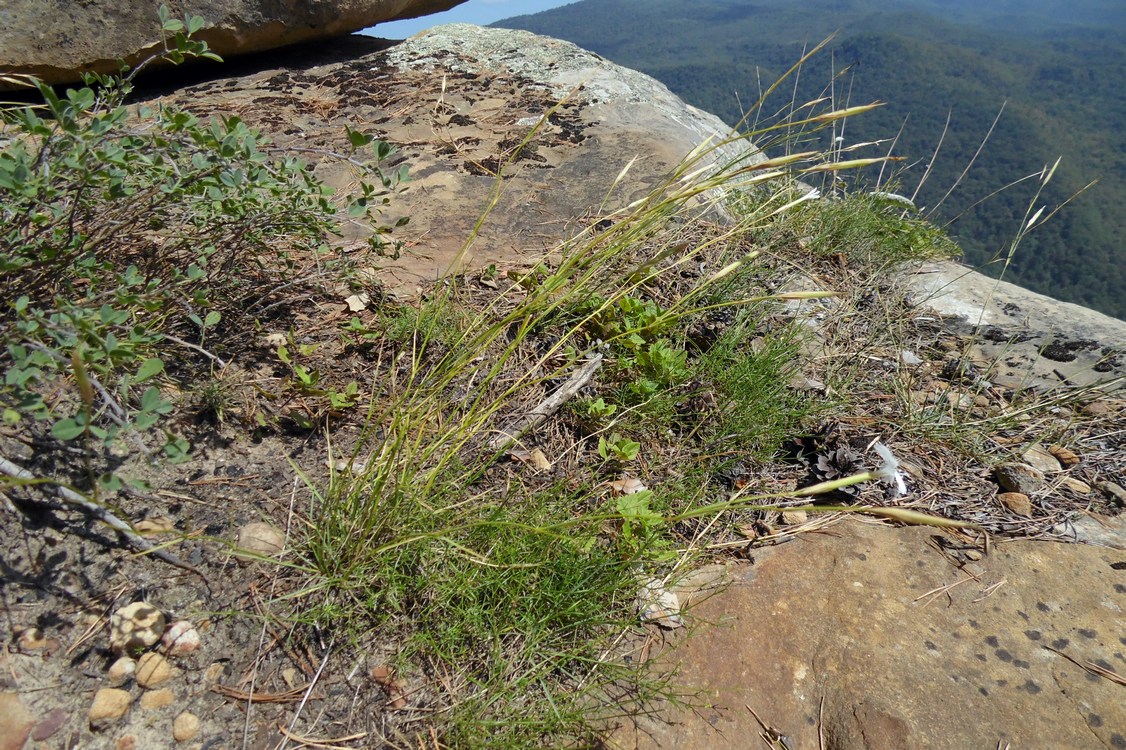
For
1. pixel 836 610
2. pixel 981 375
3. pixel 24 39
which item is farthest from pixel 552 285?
pixel 24 39

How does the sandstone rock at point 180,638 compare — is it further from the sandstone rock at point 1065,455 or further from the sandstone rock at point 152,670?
the sandstone rock at point 1065,455

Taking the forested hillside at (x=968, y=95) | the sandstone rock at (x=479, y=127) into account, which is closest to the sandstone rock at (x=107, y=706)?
the sandstone rock at (x=479, y=127)

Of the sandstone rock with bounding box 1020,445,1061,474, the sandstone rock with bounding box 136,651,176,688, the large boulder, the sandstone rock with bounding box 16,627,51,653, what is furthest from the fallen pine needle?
the large boulder

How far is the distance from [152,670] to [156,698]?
63 mm

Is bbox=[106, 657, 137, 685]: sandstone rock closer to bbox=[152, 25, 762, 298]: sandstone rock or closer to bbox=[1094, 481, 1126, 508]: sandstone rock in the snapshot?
bbox=[152, 25, 762, 298]: sandstone rock

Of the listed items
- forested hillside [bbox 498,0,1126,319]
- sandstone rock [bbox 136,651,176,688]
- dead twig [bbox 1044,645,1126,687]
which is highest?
sandstone rock [bbox 136,651,176,688]

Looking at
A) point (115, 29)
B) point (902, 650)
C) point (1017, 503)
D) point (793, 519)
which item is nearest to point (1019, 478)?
point (1017, 503)

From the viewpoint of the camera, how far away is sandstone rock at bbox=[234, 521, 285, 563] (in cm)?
161

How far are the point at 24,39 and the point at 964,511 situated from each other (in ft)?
17.3

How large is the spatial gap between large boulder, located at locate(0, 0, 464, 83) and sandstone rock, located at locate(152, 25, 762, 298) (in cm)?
27

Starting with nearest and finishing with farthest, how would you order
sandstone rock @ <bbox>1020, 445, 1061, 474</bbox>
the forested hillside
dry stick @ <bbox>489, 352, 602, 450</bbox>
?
dry stick @ <bbox>489, 352, 602, 450</bbox> < sandstone rock @ <bbox>1020, 445, 1061, 474</bbox> < the forested hillside

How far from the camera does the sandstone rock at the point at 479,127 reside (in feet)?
9.84

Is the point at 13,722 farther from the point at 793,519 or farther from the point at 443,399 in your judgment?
the point at 793,519

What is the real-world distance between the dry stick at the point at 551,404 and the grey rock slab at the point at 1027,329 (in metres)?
1.95
